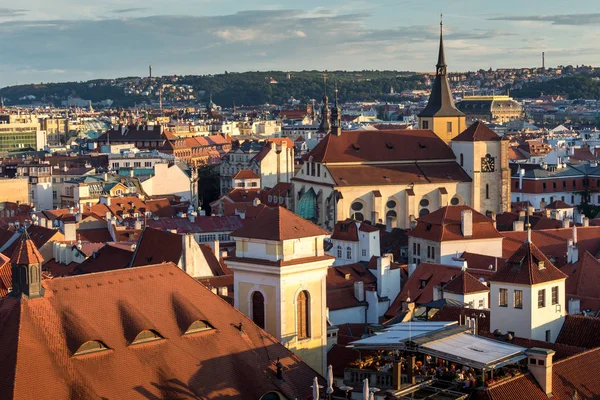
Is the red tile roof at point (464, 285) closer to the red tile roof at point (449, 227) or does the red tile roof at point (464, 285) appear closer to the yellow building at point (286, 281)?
the yellow building at point (286, 281)

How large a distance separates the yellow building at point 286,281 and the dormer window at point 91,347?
683cm

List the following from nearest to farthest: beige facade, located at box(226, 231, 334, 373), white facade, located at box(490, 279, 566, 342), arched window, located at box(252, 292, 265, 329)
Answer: beige facade, located at box(226, 231, 334, 373) < arched window, located at box(252, 292, 265, 329) < white facade, located at box(490, 279, 566, 342)

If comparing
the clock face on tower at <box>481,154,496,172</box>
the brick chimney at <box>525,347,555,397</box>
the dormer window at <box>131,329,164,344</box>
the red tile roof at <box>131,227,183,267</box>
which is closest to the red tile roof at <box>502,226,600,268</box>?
the clock face on tower at <box>481,154,496,172</box>

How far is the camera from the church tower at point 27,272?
90.0 feet

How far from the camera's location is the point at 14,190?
106m

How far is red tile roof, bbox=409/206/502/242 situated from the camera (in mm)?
68375

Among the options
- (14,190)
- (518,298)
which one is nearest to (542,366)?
(518,298)

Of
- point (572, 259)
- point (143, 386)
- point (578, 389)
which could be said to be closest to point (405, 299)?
point (572, 259)

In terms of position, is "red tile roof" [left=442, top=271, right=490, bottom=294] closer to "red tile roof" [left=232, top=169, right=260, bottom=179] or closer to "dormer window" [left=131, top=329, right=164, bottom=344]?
"dormer window" [left=131, top=329, right=164, bottom=344]

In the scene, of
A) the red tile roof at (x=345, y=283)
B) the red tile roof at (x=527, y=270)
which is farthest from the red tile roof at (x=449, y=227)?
the red tile roof at (x=527, y=270)

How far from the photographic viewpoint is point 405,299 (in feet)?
174

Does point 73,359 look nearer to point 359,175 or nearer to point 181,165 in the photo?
point 359,175

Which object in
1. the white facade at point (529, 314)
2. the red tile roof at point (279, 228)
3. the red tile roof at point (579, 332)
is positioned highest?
the red tile roof at point (279, 228)

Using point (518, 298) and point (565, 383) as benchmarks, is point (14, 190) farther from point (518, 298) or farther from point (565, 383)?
point (565, 383)
